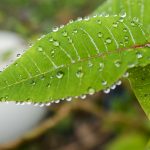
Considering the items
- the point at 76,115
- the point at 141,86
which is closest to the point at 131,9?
the point at 141,86

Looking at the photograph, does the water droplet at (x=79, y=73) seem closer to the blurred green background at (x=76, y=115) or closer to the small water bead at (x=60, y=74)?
the small water bead at (x=60, y=74)

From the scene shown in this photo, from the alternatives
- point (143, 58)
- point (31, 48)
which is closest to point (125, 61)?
point (143, 58)

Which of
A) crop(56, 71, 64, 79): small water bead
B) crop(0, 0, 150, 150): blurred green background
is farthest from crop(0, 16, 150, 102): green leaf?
crop(0, 0, 150, 150): blurred green background

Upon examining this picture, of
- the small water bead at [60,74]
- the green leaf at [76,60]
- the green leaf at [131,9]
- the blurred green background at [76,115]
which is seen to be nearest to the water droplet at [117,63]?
the green leaf at [76,60]

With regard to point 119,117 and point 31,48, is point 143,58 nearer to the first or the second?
point 31,48

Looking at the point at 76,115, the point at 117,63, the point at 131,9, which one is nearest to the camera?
the point at 117,63

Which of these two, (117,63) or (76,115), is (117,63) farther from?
(76,115)

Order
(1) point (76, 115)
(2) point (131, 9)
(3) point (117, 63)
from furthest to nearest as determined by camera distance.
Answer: (1) point (76, 115) < (2) point (131, 9) < (3) point (117, 63)

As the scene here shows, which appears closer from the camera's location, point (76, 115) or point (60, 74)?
point (60, 74)
